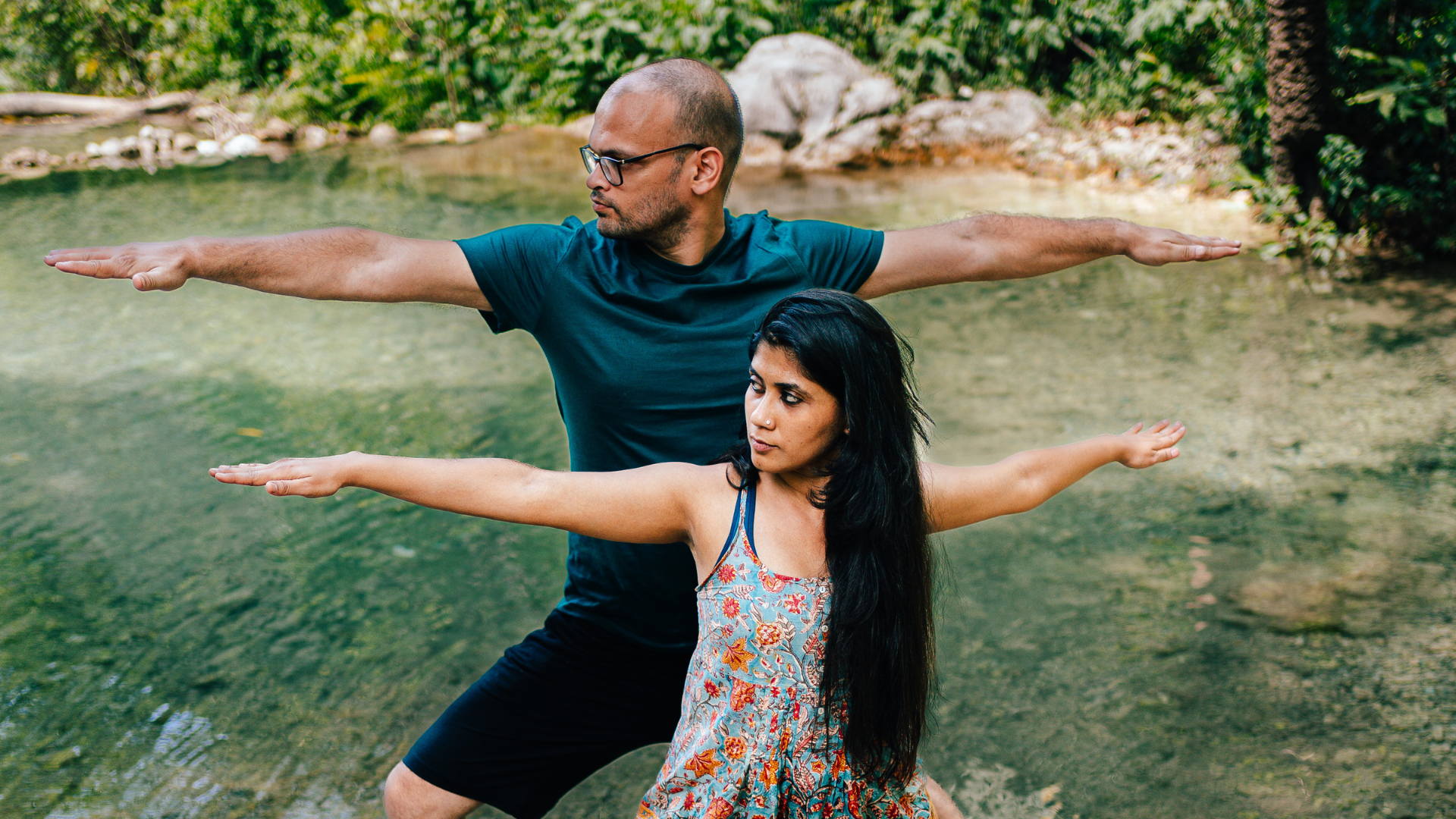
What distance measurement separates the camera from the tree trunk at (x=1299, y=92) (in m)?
7.05

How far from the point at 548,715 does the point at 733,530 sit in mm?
769

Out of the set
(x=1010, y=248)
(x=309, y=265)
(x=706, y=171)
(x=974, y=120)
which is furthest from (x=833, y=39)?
(x=309, y=265)

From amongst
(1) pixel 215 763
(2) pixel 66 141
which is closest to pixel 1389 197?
(1) pixel 215 763

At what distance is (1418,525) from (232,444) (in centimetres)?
521

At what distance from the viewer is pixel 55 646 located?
3.74 meters

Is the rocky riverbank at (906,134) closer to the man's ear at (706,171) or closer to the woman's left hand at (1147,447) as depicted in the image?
the woman's left hand at (1147,447)

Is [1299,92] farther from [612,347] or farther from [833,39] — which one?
[612,347]

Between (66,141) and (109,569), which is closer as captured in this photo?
(109,569)

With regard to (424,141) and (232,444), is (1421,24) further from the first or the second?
(424,141)

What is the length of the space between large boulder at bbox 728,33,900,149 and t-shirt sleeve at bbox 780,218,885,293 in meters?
8.56

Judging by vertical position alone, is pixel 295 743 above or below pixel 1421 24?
below

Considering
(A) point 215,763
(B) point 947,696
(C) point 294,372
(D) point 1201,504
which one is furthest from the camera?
(C) point 294,372

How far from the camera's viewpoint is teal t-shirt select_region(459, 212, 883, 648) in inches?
88.7

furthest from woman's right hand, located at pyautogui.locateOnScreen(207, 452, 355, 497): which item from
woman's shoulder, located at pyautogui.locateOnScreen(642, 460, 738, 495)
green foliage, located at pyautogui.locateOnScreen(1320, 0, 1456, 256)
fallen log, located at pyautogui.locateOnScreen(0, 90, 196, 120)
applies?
fallen log, located at pyautogui.locateOnScreen(0, 90, 196, 120)
